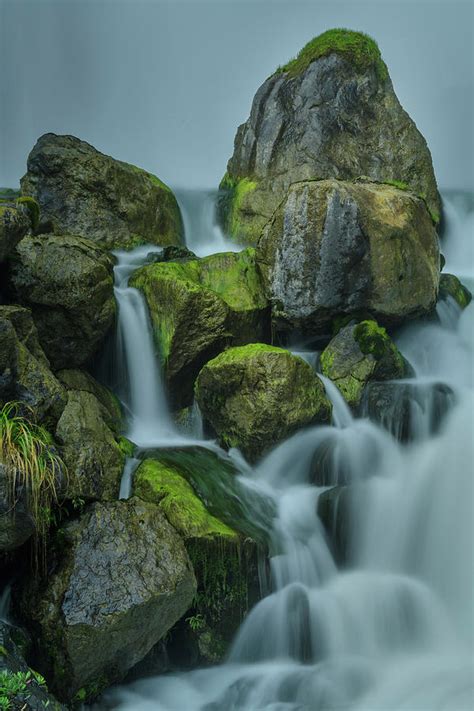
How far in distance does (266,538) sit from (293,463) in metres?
1.74

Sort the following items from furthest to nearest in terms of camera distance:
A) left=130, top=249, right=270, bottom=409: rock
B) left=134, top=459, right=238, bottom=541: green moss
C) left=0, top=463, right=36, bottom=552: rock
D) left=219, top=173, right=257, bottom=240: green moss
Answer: left=219, top=173, right=257, bottom=240: green moss
left=130, top=249, right=270, bottom=409: rock
left=134, top=459, right=238, bottom=541: green moss
left=0, top=463, right=36, bottom=552: rock

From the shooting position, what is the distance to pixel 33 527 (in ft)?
16.5

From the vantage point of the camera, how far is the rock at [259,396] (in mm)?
7996

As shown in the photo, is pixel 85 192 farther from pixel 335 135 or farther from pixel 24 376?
pixel 24 376

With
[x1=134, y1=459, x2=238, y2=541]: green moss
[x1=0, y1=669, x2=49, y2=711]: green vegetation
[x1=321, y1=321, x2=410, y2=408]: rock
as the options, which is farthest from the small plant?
[x1=321, y1=321, x2=410, y2=408]: rock

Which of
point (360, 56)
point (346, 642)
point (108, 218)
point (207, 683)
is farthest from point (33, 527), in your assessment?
point (360, 56)

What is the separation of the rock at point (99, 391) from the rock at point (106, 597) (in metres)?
2.31

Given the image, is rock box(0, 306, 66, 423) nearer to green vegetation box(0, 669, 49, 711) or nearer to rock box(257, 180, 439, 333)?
green vegetation box(0, 669, 49, 711)

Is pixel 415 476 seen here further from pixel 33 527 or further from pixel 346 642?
pixel 33 527

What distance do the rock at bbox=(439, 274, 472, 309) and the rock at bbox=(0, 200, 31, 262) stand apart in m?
8.01

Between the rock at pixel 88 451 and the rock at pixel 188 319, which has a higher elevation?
the rock at pixel 188 319

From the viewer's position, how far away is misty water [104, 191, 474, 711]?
5.56 m

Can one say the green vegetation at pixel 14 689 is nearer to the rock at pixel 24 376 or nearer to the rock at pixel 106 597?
the rock at pixel 106 597

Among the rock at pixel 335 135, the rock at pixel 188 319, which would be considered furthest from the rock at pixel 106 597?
the rock at pixel 335 135
